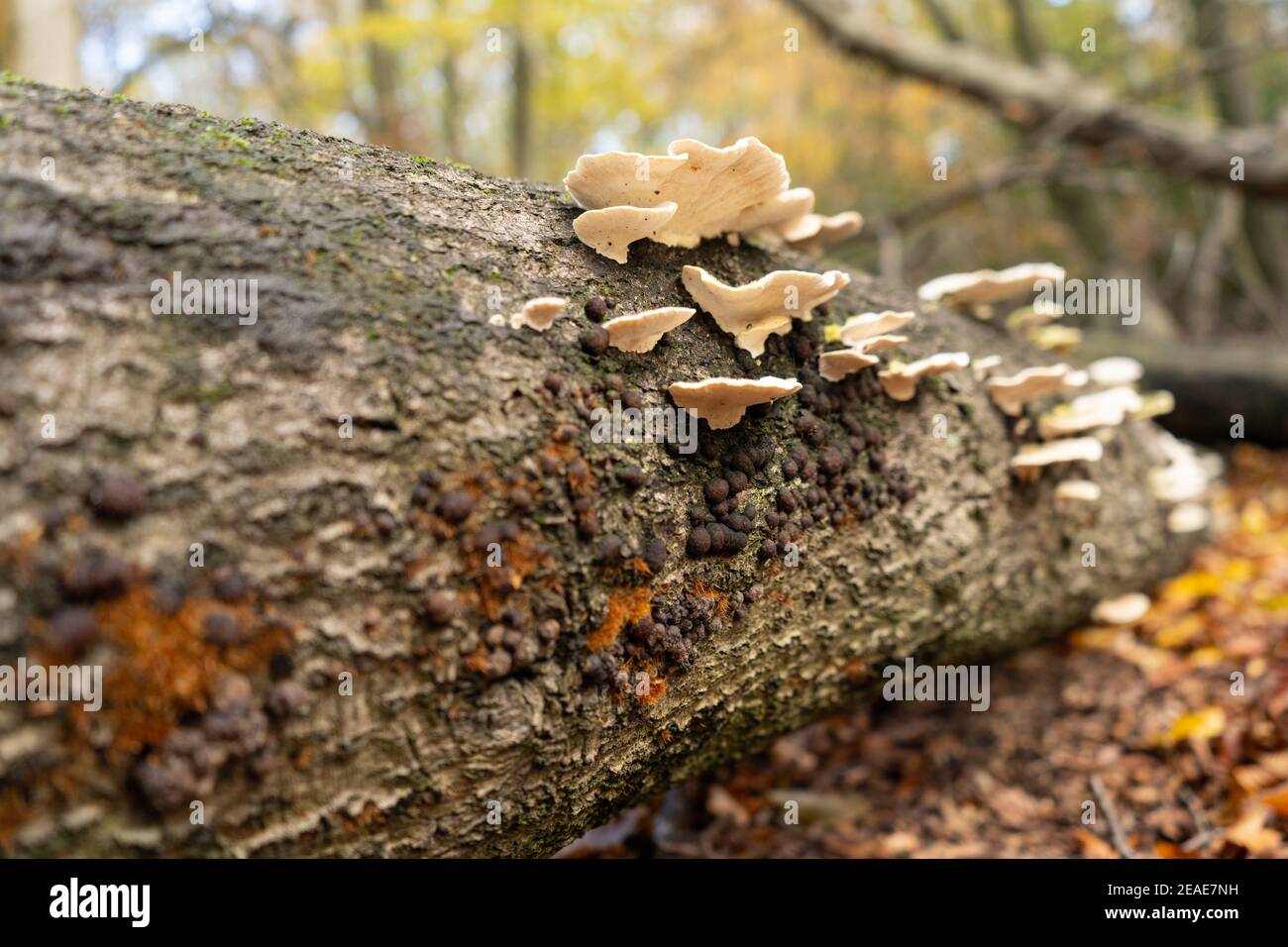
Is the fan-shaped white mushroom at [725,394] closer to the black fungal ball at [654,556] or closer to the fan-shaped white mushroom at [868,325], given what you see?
the black fungal ball at [654,556]

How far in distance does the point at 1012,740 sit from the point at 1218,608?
75.4 inches

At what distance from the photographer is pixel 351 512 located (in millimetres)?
2213

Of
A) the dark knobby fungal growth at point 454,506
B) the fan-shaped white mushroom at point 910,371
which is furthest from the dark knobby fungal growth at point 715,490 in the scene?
the fan-shaped white mushroom at point 910,371

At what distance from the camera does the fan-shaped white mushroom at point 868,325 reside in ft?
11.0

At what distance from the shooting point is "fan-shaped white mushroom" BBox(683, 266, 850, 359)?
2.86 meters

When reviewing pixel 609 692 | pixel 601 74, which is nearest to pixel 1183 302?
pixel 601 74

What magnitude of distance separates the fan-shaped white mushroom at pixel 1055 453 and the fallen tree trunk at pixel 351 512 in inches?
48.6

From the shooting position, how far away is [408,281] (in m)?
2.51

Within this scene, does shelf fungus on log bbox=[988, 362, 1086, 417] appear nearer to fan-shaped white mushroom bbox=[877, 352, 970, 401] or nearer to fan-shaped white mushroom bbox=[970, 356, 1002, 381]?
fan-shaped white mushroom bbox=[970, 356, 1002, 381]

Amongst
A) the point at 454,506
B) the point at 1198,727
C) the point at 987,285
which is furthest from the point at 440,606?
the point at 1198,727

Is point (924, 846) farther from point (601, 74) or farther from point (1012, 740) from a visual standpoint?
point (601, 74)

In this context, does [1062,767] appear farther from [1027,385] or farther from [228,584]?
[228,584]

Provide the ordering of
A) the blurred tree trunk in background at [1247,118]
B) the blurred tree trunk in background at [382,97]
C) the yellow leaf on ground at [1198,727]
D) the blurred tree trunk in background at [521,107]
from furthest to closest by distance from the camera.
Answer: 1. the blurred tree trunk in background at [382,97]
2. the blurred tree trunk in background at [521,107]
3. the blurred tree trunk in background at [1247,118]
4. the yellow leaf on ground at [1198,727]

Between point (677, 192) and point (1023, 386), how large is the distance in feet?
7.07
